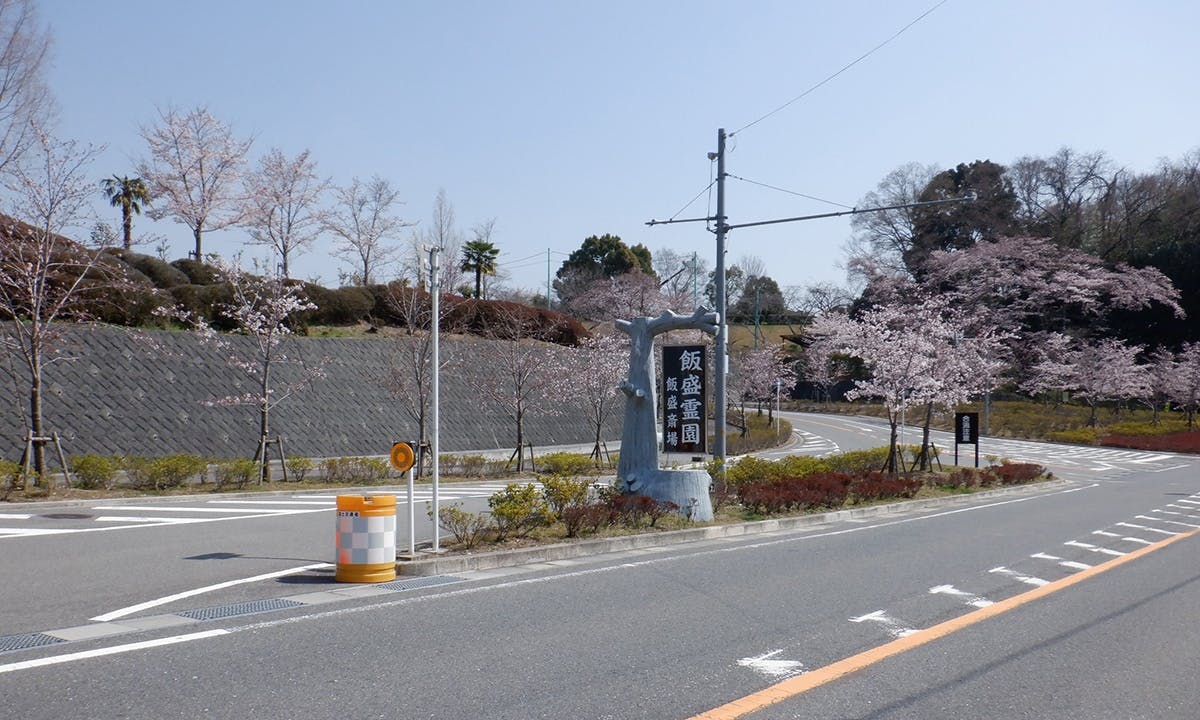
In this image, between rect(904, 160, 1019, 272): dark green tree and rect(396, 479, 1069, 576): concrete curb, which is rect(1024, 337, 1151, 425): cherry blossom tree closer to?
rect(904, 160, 1019, 272): dark green tree

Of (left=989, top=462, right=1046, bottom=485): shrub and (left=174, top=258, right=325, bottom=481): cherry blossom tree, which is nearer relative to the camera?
(left=174, top=258, right=325, bottom=481): cherry blossom tree

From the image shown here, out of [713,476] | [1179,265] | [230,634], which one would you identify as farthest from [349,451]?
[1179,265]

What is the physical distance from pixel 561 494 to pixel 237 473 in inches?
355

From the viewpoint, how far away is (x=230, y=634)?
6.52 meters

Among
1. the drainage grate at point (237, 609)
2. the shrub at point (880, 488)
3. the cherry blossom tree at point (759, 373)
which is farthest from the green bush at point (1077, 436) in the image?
the drainage grate at point (237, 609)

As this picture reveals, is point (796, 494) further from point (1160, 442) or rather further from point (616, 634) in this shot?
point (1160, 442)

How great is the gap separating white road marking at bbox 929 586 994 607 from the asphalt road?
4 centimetres

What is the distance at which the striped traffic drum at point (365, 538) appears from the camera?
8.77 meters

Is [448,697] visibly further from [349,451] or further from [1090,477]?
[1090,477]

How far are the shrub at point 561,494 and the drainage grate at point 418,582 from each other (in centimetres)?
282

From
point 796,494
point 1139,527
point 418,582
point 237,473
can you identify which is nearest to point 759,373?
point 1139,527

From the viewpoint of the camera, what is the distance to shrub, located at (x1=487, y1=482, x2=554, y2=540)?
10.9 metres

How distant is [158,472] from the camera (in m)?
17.0

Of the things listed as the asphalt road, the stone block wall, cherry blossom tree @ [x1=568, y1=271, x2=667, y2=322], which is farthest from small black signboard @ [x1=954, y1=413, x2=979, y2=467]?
cherry blossom tree @ [x1=568, y1=271, x2=667, y2=322]
